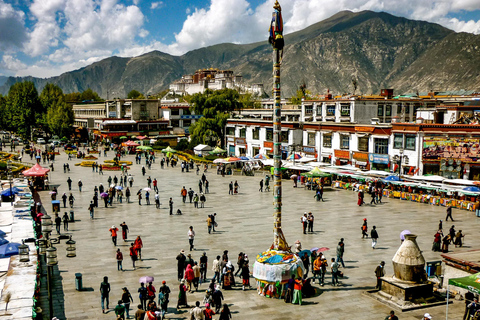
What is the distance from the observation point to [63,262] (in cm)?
2195

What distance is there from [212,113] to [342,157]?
95.8ft

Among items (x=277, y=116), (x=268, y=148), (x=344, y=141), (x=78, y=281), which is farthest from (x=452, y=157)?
(x=78, y=281)

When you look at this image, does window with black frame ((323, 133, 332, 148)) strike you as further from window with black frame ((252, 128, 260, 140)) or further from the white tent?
the white tent

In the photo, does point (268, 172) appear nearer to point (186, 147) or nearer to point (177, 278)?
point (186, 147)

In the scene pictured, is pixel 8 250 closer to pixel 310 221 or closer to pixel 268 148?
pixel 310 221

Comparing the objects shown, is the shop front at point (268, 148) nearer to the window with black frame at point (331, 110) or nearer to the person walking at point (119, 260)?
the window with black frame at point (331, 110)

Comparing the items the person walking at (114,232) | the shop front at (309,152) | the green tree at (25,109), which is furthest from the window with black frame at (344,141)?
the green tree at (25,109)

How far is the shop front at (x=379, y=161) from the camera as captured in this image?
48.8 metres

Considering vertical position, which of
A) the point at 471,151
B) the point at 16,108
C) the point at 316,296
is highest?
the point at 16,108

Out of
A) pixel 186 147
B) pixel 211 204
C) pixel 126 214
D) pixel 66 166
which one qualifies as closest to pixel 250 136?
pixel 186 147

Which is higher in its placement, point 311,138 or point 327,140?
point 311,138

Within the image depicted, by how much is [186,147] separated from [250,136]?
50.2 ft

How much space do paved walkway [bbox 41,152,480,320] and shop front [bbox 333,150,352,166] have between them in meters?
10.7

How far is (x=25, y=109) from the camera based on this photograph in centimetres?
9681
